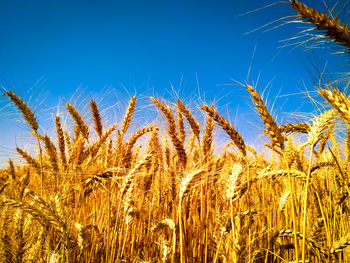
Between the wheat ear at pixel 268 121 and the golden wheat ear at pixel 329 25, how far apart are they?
1.84 feet

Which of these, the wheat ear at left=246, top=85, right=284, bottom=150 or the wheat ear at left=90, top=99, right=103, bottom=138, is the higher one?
the wheat ear at left=90, top=99, right=103, bottom=138

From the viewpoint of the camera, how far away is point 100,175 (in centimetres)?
208

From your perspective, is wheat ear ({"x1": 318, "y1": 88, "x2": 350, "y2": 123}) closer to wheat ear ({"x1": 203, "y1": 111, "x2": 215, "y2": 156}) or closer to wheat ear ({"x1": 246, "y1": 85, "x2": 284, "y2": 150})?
wheat ear ({"x1": 246, "y1": 85, "x2": 284, "y2": 150})

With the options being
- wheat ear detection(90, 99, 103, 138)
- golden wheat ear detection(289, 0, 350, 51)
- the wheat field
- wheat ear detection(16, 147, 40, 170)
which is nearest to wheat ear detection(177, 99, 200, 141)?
the wheat field

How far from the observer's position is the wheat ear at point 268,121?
1.39 meters

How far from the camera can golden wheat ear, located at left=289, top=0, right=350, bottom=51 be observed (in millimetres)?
1169

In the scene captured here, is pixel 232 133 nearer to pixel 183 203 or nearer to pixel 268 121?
pixel 268 121

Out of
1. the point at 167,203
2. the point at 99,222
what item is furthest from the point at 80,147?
the point at 167,203

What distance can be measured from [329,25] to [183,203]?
171 cm

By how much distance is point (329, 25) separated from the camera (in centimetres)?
119

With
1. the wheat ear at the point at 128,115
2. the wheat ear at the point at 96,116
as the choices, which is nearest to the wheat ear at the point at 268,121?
the wheat ear at the point at 128,115

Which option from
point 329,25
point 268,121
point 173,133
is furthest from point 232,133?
point 329,25

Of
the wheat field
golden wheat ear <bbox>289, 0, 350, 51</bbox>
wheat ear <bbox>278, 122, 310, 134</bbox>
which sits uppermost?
golden wheat ear <bbox>289, 0, 350, 51</bbox>

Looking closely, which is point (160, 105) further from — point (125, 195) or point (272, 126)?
point (272, 126)
